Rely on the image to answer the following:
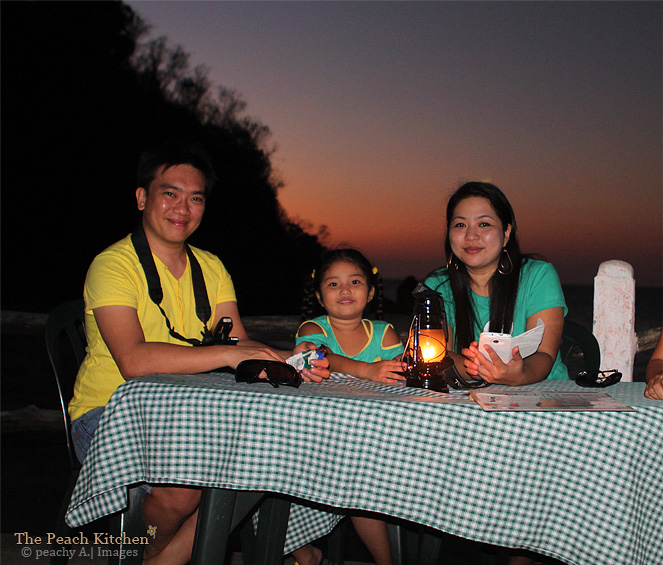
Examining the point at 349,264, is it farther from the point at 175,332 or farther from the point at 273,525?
the point at 273,525

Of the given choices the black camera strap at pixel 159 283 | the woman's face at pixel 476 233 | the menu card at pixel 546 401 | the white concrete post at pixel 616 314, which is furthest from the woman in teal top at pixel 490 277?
the white concrete post at pixel 616 314

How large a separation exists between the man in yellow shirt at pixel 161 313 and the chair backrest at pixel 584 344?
1.58m

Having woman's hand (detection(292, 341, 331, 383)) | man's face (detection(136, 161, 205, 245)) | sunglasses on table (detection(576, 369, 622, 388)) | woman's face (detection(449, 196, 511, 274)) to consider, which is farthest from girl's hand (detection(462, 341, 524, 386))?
man's face (detection(136, 161, 205, 245))

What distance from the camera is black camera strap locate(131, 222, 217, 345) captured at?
2678 mm

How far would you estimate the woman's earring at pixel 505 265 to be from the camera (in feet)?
9.98

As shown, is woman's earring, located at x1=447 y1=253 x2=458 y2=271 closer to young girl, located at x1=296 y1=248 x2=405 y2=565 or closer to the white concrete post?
young girl, located at x1=296 y1=248 x2=405 y2=565

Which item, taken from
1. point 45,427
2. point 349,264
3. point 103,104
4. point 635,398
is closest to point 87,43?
point 103,104

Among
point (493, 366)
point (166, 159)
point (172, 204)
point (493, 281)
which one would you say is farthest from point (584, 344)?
point (166, 159)

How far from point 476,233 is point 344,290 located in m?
0.77

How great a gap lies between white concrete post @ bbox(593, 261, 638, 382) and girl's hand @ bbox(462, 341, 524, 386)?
8.37 ft

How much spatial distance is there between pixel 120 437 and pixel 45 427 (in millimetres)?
4056

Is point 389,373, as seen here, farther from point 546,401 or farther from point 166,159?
point 166,159

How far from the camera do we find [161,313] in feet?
8.93

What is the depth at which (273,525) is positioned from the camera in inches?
88.8
